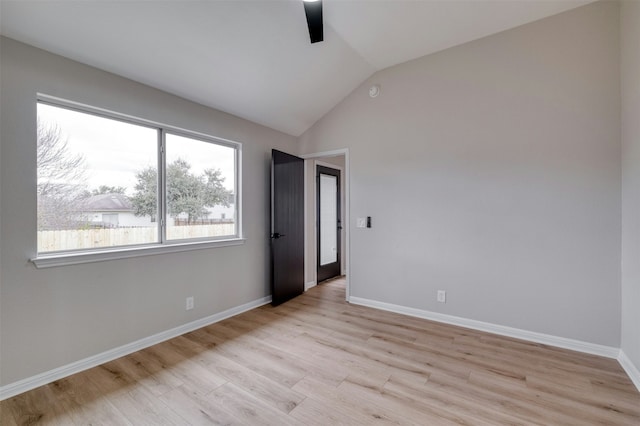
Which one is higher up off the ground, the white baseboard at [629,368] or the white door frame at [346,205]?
the white door frame at [346,205]

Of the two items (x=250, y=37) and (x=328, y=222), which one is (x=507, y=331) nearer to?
Result: (x=328, y=222)

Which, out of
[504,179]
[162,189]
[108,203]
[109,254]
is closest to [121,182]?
[108,203]

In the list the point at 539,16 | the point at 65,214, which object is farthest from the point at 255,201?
the point at 539,16

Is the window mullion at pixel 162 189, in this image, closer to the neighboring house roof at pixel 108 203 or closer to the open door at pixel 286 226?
the neighboring house roof at pixel 108 203

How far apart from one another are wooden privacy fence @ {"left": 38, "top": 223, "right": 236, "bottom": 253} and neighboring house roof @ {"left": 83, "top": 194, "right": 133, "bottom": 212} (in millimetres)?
181

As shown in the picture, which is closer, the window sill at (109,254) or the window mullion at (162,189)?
the window sill at (109,254)

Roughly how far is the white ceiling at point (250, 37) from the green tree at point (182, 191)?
0.82 m

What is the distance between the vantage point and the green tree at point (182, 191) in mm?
2705

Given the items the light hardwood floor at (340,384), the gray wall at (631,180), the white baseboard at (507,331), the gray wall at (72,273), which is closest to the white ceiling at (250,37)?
the gray wall at (72,273)

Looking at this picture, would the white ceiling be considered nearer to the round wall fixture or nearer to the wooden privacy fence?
the round wall fixture

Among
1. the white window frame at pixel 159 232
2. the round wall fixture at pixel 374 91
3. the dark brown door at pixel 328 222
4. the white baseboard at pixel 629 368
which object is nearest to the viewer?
the white baseboard at pixel 629 368

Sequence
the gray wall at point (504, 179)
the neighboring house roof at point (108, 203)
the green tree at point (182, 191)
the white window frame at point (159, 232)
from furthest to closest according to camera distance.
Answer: the green tree at point (182, 191), the gray wall at point (504, 179), the neighboring house roof at point (108, 203), the white window frame at point (159, 232)

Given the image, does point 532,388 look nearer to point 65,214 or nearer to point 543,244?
point 543,244

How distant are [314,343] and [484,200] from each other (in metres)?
2.30
